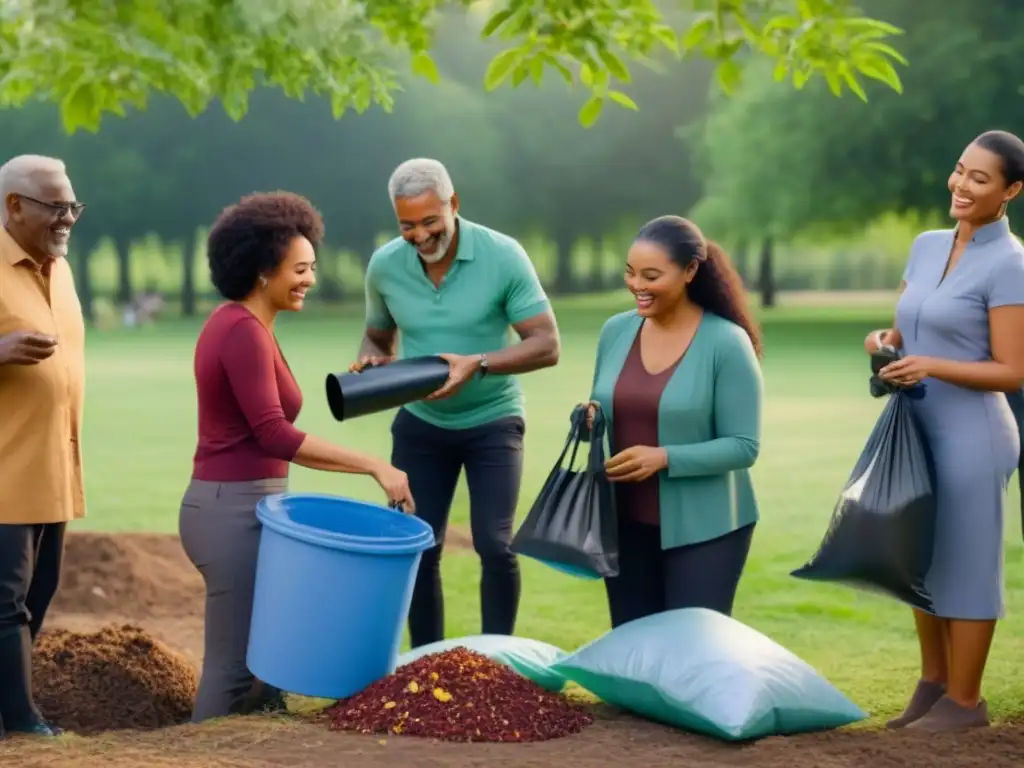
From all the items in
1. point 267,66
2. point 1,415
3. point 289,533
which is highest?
point 267,66

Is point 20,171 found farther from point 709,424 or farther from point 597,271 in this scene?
point 597,271

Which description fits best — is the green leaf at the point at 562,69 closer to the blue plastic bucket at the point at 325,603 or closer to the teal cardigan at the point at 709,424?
the teal cardigan at the point at 709,424

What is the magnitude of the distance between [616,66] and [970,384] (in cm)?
328

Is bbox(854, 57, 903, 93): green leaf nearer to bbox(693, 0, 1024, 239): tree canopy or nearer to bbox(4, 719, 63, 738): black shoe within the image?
bbox(4, 719, 63, 738): black shoe

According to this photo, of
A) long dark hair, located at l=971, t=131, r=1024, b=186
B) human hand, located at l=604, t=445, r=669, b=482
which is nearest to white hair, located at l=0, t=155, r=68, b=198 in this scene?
human hand, located at l=604, t=445, r=669, b=482

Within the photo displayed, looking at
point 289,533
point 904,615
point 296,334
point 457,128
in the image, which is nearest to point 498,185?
point 457,128

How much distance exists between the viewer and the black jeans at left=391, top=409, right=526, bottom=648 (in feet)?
18.0

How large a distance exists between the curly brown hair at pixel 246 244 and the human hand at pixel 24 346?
1.75ft

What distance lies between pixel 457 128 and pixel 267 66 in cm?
3365

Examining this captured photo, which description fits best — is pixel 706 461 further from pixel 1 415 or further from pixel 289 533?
pixel 1 415

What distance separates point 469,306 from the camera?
5434mm

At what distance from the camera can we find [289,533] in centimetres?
432

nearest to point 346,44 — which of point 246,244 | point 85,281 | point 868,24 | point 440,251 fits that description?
point 868,24

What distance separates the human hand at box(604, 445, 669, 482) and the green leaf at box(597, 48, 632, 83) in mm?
2920
